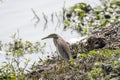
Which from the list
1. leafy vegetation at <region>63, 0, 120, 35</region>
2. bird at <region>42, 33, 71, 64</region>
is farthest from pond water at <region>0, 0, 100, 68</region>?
bird at <region>42, 33, 71, 64</region>

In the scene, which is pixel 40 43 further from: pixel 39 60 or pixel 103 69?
pixel 103 69

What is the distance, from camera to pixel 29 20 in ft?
47.8

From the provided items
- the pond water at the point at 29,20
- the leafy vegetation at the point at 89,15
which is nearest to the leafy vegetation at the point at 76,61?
the leafy vegetation at the point at 89,15

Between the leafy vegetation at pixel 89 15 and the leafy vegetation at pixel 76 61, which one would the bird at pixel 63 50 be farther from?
the leafy vegetation at pixel 89 15

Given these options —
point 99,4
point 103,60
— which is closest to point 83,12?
point 99,4

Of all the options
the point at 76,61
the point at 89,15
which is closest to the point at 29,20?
the point at 89,15

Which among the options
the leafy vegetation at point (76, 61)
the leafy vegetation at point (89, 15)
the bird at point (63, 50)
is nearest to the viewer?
the leafy vegetation at point (76, 61)

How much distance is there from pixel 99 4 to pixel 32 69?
16.6ft

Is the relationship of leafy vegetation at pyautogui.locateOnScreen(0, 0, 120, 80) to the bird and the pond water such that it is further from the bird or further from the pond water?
the pond water

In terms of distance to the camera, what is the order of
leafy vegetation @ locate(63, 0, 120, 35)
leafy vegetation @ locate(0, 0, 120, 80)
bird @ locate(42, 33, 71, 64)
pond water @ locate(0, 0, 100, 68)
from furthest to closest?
1. leafy vegetation @ locate(63, 0, 120, 35)
2. pond water @ locate(0, 0, 100, 68)
3. bird @ locate(42, 33, 71, 64)
4. leafy vegetation @ locate(0, 0, 120, 80)

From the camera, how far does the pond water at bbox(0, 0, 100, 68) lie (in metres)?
13.1

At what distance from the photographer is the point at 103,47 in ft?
33.3

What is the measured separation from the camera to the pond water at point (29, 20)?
517 inches

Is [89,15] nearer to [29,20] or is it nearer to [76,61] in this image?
[29,20]
